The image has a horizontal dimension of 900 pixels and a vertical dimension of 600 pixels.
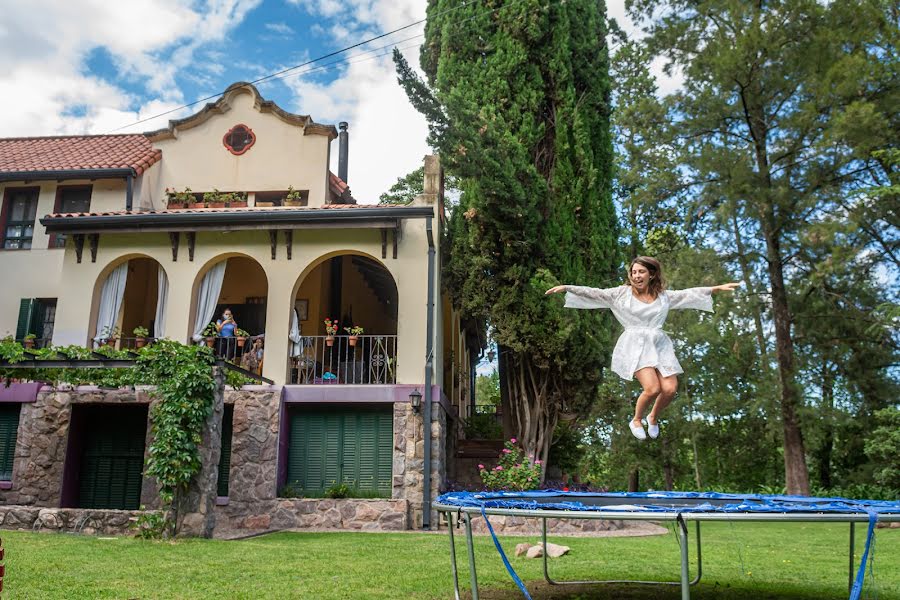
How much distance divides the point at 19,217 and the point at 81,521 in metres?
9.52

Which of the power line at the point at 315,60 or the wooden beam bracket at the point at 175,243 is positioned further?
the wooden beam bracket at the point at 175,243

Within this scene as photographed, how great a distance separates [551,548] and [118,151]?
14.4 m

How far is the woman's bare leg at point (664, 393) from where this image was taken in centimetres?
561

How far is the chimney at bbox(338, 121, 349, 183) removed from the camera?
2025 centimetres

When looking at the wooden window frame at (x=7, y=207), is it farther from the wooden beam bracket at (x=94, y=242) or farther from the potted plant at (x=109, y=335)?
the potted plant at (x=109, y=335)

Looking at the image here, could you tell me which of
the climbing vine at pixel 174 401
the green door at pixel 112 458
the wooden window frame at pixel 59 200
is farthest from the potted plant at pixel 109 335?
the wooden window frame at pixel 59 200

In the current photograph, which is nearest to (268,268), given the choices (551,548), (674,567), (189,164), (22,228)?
(189,164)

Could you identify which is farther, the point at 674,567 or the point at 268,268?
the point at 268,268

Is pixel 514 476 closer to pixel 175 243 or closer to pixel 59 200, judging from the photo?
pixel 175 243

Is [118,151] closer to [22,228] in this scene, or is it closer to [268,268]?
[22,228]

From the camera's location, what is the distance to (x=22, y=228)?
57.6ft

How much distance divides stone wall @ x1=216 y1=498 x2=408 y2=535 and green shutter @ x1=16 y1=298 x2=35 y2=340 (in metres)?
6.47

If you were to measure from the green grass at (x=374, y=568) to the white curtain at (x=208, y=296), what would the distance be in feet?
17.7

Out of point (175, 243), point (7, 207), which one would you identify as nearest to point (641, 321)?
point (175, 243)
